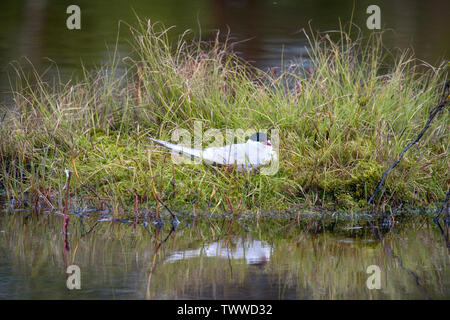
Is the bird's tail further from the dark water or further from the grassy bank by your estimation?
the dark water

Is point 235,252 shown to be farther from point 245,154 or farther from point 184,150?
point 184,150

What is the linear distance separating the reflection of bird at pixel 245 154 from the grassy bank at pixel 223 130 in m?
0.10

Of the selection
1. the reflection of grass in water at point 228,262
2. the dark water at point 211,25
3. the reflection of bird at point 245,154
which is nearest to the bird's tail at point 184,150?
the reflection of bird at point 245,154

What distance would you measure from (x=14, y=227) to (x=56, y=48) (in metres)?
10.8

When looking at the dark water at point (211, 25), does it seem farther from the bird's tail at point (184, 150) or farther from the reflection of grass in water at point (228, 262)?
the reflection of grass in water at point (228, 262)

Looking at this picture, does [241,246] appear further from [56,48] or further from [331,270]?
[56,48]

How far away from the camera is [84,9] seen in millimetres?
22641

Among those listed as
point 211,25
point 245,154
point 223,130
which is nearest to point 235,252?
point 245,154

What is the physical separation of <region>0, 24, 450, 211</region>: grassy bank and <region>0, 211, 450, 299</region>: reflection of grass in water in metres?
0.51

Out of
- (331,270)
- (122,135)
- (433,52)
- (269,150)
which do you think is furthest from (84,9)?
(331,270)

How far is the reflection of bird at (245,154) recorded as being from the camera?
6.75 metres

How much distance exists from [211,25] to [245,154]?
512 inches

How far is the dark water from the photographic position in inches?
592
